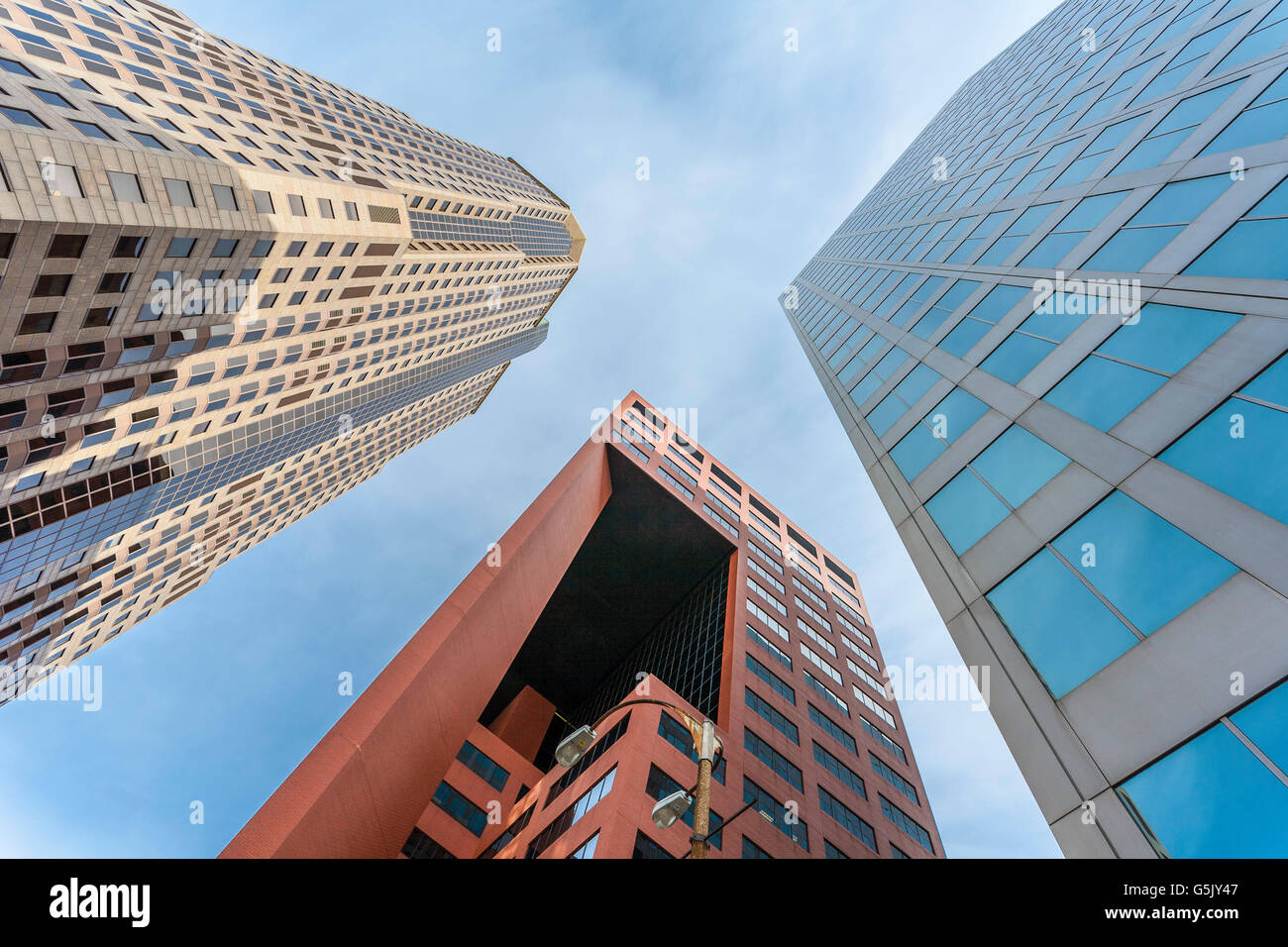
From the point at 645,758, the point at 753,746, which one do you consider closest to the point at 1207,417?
the point at 645,758

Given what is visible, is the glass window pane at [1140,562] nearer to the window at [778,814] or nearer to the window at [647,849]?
the window at [647,849]

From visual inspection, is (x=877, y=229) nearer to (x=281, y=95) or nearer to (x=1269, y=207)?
(x=1269, y=207)

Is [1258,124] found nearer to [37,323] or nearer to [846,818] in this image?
[846,818]

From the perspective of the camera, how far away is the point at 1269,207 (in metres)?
11.2

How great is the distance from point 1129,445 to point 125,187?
38.8m

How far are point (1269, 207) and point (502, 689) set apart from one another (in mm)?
63575

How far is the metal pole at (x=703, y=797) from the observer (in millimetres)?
7930

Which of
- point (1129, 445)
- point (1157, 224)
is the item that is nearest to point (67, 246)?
point (1129, 445)

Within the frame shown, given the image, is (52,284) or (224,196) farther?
(224,196)

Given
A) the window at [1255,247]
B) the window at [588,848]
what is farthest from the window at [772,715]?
the window at [1255,247]

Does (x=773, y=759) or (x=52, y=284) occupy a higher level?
(x=52, y=284)

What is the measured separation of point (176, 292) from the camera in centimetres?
3438

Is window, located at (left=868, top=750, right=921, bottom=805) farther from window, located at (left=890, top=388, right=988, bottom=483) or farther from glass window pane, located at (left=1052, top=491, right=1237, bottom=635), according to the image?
glass window pane, located at (left=1052, top=491, right=1237, bottom=635)
